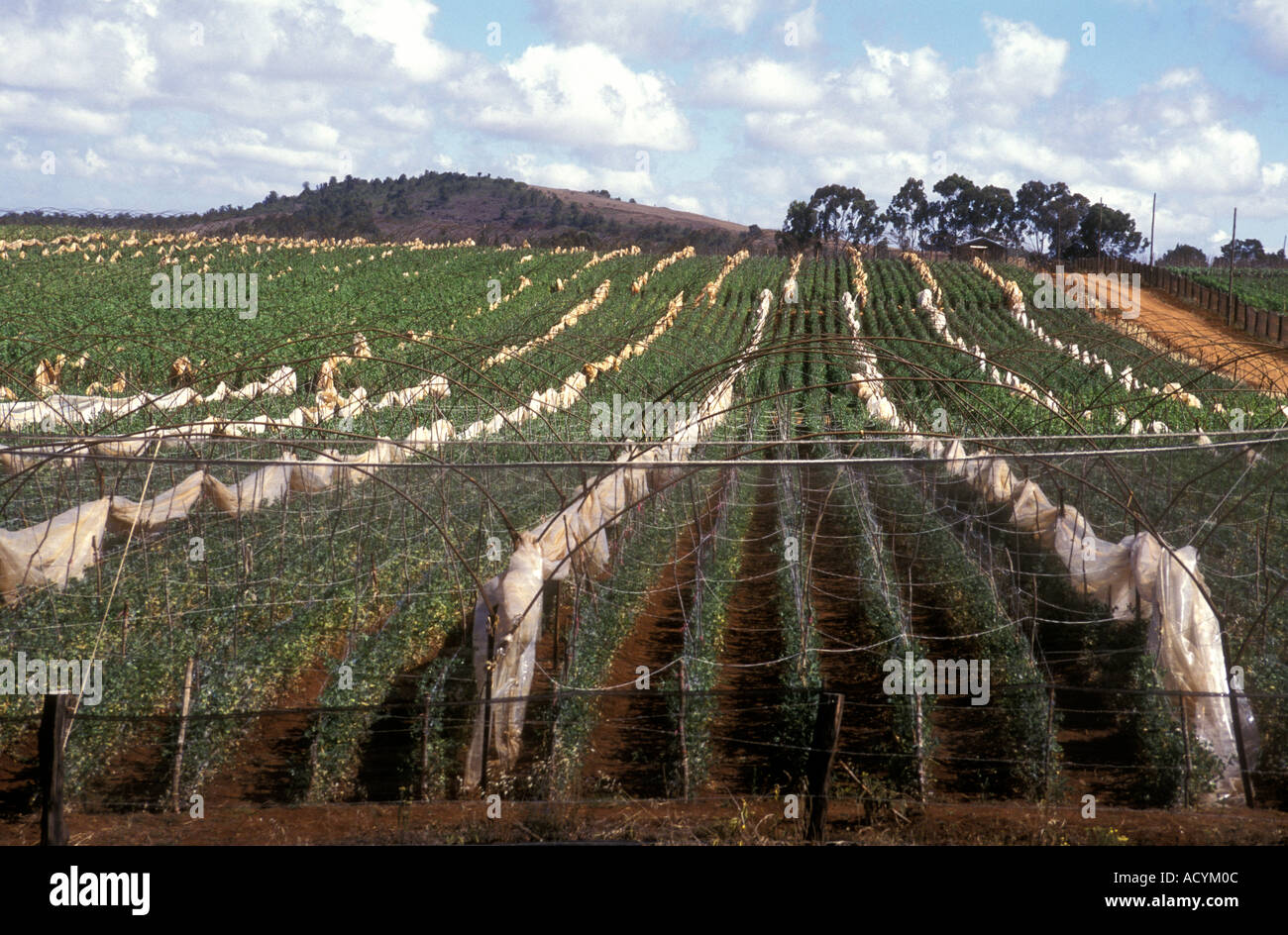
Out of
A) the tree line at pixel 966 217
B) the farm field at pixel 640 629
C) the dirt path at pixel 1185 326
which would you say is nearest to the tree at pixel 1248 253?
the tree line at pixel 966 217

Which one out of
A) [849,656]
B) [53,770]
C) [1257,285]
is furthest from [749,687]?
[1257,285]

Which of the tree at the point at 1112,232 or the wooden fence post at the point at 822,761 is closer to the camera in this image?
the wooden fence post at the point at 822,761

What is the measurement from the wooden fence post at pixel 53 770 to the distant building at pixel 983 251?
81.0 metres

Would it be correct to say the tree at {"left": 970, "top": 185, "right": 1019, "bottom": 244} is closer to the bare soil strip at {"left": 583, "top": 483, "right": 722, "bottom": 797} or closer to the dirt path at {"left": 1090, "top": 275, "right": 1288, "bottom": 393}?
the dirt path at {"left": 1090, "top": 275, "right": 1288, "bottom": 393}

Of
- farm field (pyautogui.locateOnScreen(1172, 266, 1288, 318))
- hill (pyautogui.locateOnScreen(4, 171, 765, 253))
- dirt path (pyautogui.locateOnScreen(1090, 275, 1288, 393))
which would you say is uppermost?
hill (pyautogui.locateOnScreen(4, 171, 765, 253))

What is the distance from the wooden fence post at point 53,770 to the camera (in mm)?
5539

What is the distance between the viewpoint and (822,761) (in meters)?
6.00

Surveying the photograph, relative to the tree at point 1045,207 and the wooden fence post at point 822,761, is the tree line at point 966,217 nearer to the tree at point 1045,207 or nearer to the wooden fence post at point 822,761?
the tree at point 1045,207

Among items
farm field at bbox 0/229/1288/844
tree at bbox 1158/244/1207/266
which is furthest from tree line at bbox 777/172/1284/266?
farm field at bbox 0/229/1288/844

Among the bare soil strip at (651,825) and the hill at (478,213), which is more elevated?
the hill at (478,213)

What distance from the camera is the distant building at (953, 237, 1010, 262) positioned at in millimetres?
82188

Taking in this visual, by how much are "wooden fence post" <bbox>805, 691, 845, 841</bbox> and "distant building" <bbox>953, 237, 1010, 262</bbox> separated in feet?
261
